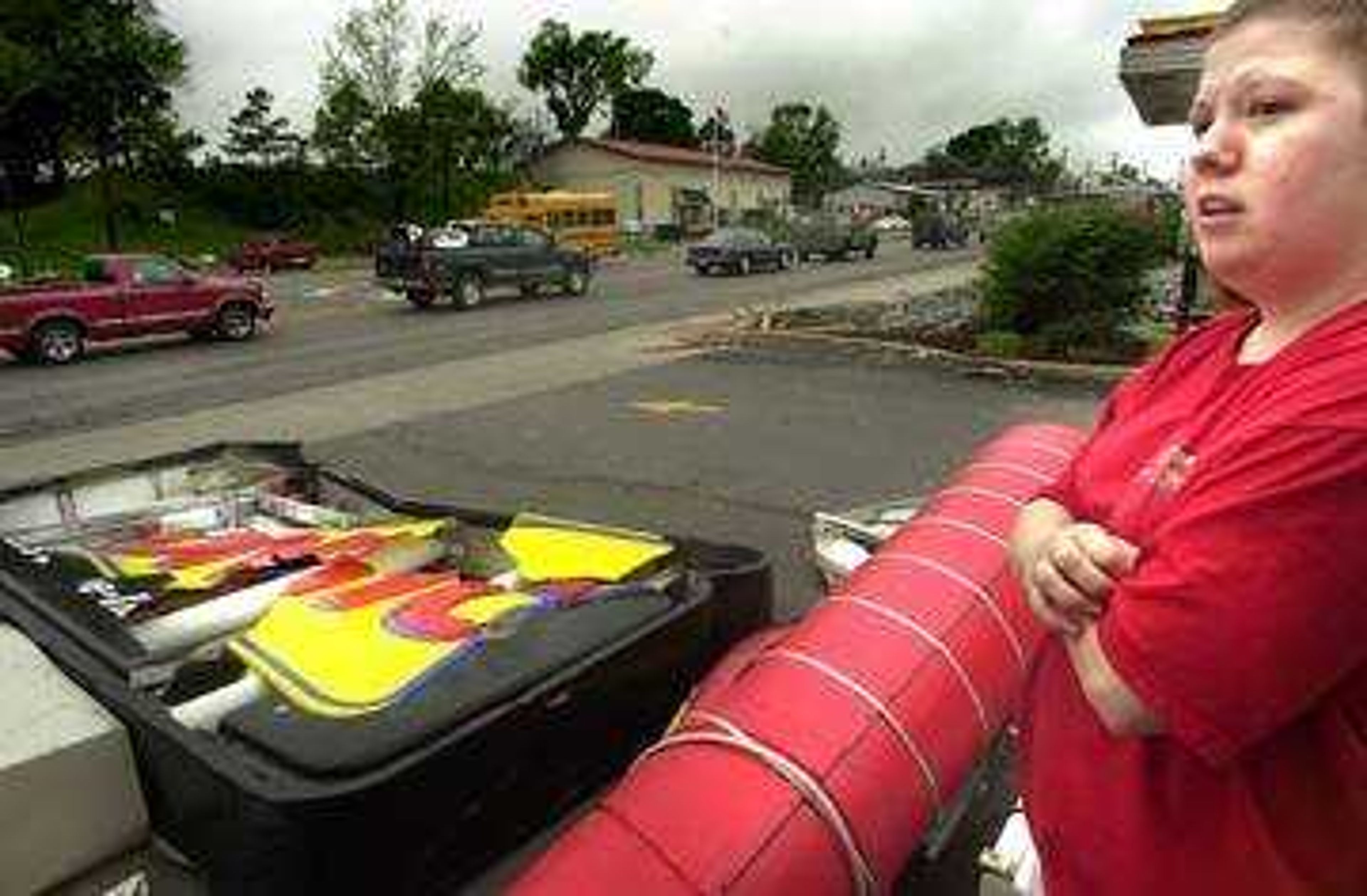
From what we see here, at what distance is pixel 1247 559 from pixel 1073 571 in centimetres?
29

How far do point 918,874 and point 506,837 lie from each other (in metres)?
1.22

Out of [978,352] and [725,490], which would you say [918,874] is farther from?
[978,352]

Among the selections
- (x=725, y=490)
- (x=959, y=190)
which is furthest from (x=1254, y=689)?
(x=959, y=190)

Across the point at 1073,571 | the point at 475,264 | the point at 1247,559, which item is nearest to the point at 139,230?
the point at 475,264

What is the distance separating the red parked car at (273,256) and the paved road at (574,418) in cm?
2631

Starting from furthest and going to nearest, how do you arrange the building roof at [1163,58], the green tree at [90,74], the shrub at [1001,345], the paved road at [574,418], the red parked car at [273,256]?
1. the green tree at [90,74]
2. the red parked car at [273,256]
3. the shrub at [1001,345]
4. the building roof at [1163,58]
5. the paved road at [574,418]

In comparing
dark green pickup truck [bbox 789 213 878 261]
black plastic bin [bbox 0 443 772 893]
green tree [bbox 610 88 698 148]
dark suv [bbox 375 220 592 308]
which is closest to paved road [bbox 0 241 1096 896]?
black plastic bin [bbox 0 443 772 893]

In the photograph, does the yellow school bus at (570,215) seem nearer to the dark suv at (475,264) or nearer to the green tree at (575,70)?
the dark suv at (475,264)

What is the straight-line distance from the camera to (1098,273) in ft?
55.0

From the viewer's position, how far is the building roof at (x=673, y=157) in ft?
278

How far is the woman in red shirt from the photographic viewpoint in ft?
4.47

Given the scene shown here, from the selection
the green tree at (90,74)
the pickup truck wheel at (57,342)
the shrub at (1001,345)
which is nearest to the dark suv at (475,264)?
the pickup truck wheel at (57,342)

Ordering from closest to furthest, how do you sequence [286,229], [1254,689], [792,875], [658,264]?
[1254,689] → [792,875] → [658,264] → [286,229]

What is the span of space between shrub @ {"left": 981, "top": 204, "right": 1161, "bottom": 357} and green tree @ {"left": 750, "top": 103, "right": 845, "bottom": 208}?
91.4 metres
